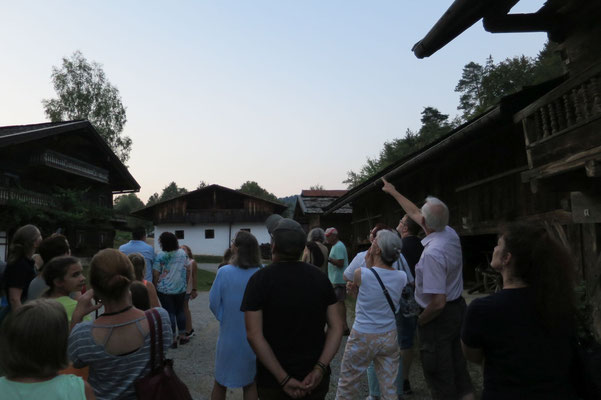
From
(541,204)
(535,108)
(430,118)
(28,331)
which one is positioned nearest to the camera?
(28,331)

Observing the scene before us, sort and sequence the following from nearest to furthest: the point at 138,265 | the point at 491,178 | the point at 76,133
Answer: the point at 138,265 < the point at 491,178 < the point at 76,133

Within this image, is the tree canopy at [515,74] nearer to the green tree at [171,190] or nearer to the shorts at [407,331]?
the shorts at [407,331]

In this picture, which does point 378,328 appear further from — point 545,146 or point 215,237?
point 215,237

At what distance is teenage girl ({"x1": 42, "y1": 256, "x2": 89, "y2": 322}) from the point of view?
3.19 meters

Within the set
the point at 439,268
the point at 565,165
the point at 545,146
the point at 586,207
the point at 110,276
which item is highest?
the point at 545,146

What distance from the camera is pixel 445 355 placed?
3527mm

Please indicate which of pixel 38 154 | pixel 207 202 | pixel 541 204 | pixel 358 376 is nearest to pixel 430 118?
pixel 207 202

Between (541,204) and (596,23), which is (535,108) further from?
(541,204)

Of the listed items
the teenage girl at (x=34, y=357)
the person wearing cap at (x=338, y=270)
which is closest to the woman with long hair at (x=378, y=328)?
the teenage girl at (x=34, y=357)

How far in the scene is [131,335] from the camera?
2.35 metres

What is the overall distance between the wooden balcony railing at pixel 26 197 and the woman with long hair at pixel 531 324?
22.4m

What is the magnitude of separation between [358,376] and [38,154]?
23.6 metres

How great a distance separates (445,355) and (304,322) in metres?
1.56

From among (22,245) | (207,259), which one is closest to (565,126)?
(22,245)
